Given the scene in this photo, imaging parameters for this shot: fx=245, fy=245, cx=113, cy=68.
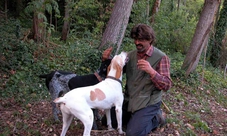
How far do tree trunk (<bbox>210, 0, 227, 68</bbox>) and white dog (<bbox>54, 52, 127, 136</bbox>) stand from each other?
44.7ft

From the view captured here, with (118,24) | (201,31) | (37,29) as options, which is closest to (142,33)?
(118,24)

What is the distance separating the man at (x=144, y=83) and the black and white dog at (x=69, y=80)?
→ 0.44 metres

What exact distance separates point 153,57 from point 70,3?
1029 centimetres

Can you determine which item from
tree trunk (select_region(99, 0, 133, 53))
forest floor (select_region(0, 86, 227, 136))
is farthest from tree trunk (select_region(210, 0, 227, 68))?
forest floor (select_region(0, 86, 227, 136))

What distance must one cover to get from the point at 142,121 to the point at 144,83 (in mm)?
637

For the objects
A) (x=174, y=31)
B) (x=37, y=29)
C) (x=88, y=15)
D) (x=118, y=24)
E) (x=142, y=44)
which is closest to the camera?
(x=142, y=44)

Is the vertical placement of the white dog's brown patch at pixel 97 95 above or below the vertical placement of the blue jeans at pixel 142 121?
above

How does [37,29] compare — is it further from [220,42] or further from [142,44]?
[220,42]

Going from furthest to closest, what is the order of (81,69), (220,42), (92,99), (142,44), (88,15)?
(220,42) < (88,15) < (81,69) < (142,44) < (92,99)

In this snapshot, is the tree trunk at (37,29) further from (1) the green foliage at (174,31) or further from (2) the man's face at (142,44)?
(1) the green foliage at (174,31)

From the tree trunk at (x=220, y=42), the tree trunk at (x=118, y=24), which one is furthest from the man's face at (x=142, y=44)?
the tree trunk at (x=220, y=42)

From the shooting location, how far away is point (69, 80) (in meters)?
4.54

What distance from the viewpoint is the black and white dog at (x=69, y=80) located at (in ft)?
14.2

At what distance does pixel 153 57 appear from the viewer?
4023mm
